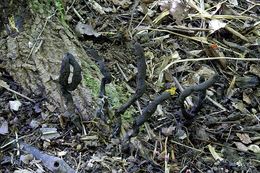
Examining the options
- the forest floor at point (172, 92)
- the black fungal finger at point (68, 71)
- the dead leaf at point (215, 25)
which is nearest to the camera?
the black fungal finger at point (68, 71)

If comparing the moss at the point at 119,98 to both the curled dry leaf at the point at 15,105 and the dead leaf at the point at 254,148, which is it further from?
the dead leaf at the point at 254,148

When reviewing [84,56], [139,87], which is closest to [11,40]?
[84,56]

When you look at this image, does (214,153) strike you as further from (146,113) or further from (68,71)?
(68,71)

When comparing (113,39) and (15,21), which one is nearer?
(15,21)

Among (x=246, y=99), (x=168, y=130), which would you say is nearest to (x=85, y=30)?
(x=168, y=130)

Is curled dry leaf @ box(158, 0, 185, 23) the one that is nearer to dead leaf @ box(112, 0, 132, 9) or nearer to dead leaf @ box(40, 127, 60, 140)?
dead leaf @ box(112, 0, 132, 9)

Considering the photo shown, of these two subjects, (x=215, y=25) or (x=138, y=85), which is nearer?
(x=138, y=85)

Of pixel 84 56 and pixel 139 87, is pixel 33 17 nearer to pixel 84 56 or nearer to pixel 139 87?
pixel 84 56

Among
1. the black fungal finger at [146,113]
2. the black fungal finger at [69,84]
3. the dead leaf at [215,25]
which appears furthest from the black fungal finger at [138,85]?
the dead leaf at [215,25]
